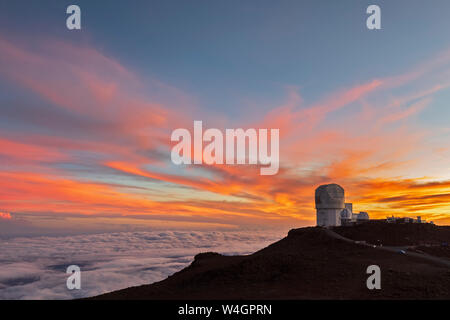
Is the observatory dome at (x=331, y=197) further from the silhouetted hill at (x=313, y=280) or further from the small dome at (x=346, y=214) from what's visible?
Answer: the silhouetted hill at (x=313, y=280)

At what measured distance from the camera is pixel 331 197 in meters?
54.4

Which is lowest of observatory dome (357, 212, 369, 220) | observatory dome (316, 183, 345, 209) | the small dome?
observatory dome (357, 212, 369, 220)

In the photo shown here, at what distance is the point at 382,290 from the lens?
19594 mm

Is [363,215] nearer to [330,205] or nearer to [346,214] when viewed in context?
[346,214]

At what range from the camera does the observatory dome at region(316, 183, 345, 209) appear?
5453 cm

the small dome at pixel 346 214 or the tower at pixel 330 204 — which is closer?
the tower at pixel 330 204

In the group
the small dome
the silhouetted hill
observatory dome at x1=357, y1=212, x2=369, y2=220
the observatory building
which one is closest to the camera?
the silhouetted hill

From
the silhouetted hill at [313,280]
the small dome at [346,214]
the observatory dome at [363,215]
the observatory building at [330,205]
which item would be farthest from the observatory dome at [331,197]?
the silhouetted hill at [313,280]

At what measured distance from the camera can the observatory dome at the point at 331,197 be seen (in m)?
54.5

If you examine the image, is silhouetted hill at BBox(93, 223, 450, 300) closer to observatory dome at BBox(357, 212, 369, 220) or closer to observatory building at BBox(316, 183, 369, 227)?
observatory building at BBox(316, 183, 369, 227)

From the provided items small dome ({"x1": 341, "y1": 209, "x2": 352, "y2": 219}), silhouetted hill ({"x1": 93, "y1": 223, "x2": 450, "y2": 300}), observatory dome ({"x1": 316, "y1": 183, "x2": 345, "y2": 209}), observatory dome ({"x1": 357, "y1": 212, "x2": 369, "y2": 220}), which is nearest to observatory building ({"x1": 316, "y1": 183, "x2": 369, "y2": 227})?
observatory dome ({"x1": 316, "y1": 183, "x2": 345, "y2": 209})
